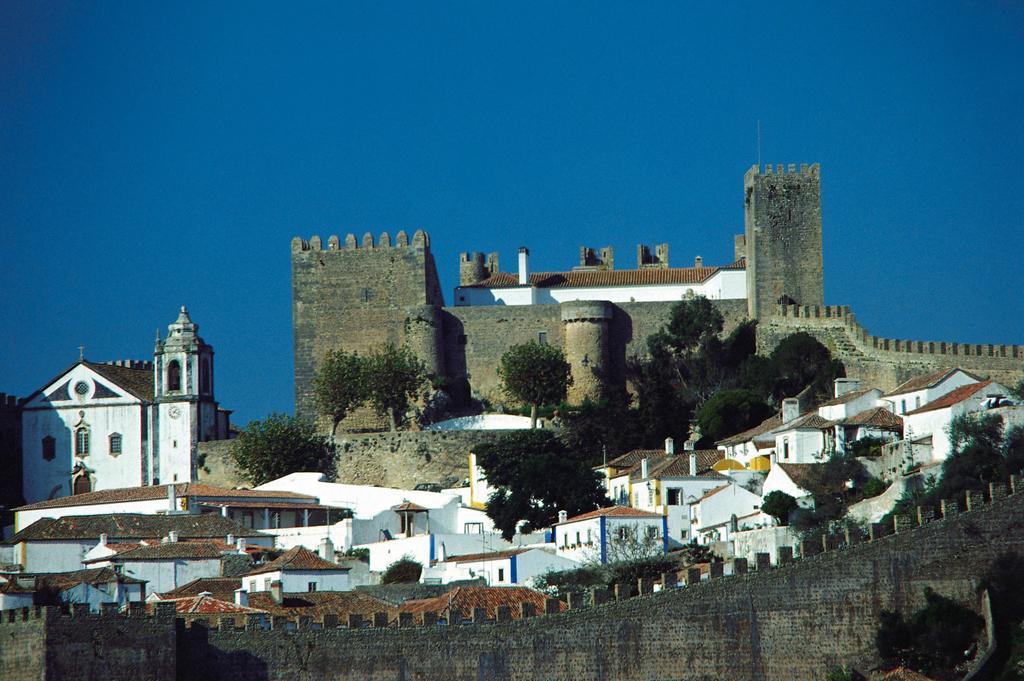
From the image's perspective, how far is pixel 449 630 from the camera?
134 ft

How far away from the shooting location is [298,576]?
51969 mm

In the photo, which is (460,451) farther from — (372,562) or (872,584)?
(872,584)

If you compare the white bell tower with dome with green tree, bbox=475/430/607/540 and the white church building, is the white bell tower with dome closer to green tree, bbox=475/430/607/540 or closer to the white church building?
the white church building

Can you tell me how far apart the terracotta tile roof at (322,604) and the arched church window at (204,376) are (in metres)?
24.5

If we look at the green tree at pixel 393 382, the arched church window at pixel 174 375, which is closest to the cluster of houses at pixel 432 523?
the green tree at pixel 393 382

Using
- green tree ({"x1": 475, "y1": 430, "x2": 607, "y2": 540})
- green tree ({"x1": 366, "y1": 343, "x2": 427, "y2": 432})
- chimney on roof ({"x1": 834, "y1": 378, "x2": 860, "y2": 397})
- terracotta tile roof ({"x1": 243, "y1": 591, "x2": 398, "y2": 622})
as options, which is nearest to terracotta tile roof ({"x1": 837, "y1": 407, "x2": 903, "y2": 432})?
chimney on roof ({"x1": 834, "y1": 378, "x2": 860, "y2": 397})

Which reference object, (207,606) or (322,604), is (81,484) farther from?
(207,606)

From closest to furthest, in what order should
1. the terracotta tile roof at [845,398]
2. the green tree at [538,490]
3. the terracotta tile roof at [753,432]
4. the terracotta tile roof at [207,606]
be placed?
the terracotta tile roof at [207,606] < the green tree at [538,490] < the terracotta tile roof at [845,398] < the terracotta tile roof at [753,432]

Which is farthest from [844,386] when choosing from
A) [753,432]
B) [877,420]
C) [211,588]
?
→ [211,588]

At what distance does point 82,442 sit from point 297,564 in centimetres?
2226

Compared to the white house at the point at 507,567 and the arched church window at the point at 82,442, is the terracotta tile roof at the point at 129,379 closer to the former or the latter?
the arched church window at the point at 82,442

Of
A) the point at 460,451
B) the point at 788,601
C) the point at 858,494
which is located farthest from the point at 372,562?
the point at 788,601

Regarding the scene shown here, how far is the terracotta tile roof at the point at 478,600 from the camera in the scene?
147ft

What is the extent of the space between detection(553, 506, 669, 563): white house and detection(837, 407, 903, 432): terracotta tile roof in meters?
5.84
